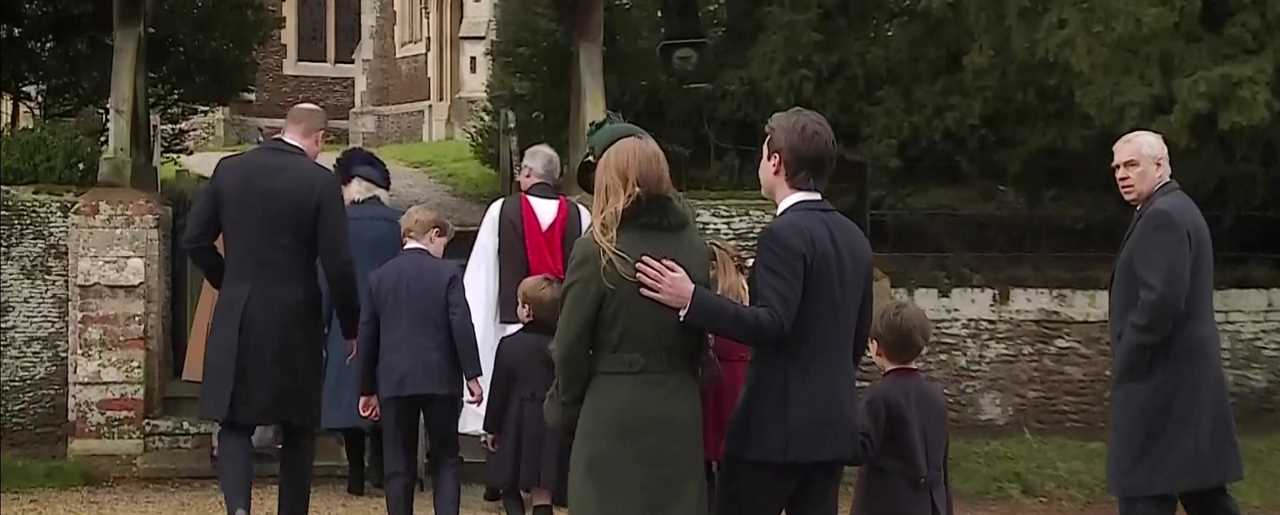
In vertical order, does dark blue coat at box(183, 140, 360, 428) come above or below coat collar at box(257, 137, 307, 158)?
below

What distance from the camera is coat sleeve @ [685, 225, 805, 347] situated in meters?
4.72

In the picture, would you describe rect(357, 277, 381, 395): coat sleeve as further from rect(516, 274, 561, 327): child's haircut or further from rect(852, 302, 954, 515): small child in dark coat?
rect(852, 302, 954, 515): small child in dark coat

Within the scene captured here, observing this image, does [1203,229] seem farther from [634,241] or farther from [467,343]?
[467,343]

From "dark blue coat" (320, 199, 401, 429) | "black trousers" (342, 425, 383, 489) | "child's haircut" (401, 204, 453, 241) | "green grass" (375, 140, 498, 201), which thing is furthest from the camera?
"green grass" (375, 140, 498, 201)

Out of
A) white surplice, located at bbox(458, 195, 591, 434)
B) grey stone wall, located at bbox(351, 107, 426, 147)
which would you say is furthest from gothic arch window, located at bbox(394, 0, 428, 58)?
white surplice, located at bbox(458, 195, 591, 434)

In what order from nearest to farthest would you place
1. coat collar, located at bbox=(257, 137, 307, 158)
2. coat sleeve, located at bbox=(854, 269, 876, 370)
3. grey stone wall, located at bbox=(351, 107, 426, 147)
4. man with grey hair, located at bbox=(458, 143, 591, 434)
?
coat sleeve, located at bbox=(854, 269, 876, 370) → coat collar, located at bbox=(257, 137, 307, 158) → man with grey hair, located at bbox=(458, 143, 591, 434) → grey stone wall, located at bbox=(351, 107, 426, 147)

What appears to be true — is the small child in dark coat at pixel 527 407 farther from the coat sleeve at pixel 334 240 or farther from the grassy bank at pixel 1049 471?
the grassy bank at pixel 1049 471

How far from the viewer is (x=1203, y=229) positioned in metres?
5.81

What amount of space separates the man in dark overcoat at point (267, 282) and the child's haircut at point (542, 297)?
2.90 feet

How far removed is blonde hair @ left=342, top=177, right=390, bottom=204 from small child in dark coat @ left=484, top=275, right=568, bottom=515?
1.33 metres

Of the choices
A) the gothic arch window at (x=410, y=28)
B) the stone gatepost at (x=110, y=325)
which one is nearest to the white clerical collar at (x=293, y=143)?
the stone gatepost at (x=110, y=325)

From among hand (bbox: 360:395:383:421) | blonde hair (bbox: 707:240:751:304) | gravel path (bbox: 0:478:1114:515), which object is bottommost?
gravel path (bbox: 0:478:1114:515)

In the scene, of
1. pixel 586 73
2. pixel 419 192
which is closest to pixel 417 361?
pixel 586 73

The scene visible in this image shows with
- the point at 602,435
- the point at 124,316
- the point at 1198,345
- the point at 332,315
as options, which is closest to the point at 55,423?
the point at 124,316
